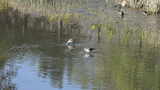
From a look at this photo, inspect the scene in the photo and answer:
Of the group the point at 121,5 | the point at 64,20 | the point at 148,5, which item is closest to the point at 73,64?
the point at 64,20

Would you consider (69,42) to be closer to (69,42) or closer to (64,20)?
(69,42)

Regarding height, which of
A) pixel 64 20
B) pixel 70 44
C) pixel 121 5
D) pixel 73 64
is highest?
pixel 121 5

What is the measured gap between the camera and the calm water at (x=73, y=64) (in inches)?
610

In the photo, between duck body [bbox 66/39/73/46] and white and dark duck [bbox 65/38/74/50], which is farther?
duck body [bbox 66/39/73/46]

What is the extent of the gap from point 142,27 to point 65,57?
24.7 feet

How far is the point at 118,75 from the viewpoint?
16.8 metres

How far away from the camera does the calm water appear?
15484mm

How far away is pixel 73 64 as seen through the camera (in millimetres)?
17844

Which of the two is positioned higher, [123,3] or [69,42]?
[123,3]

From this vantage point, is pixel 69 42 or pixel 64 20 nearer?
pixel 69 42

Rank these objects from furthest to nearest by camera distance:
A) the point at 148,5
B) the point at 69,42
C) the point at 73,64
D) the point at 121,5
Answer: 1. the point at 121,5
2. the point at 148,5
3. the point at 69,42
4. the point at 73,64

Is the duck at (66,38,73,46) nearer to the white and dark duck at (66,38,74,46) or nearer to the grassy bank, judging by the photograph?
the white and dark duck at (66,38,74,46)

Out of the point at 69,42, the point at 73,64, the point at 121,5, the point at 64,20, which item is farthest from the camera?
the point at 121,5

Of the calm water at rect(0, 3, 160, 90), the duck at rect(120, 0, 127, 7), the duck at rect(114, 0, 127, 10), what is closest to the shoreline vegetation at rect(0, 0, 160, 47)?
the calm water at rect(0, 3, 160, 90)
